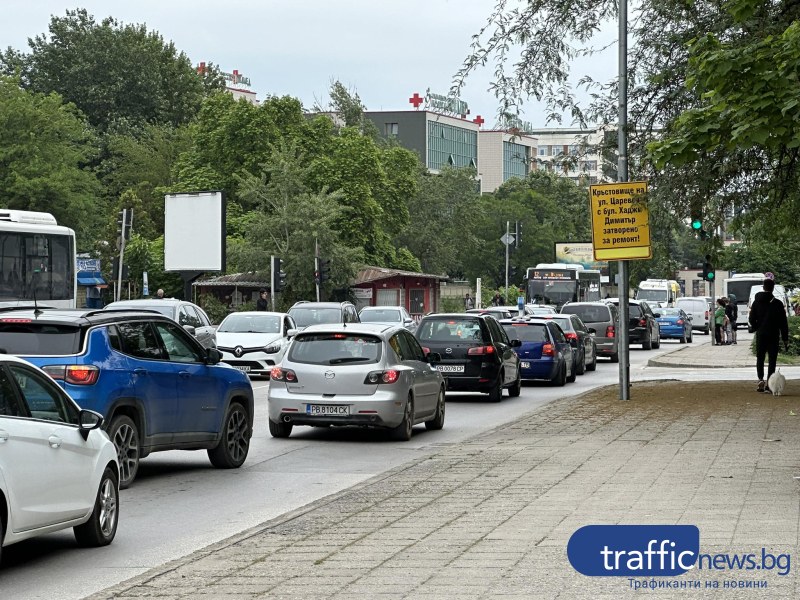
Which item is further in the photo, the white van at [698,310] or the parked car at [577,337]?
the white van at [698,310]

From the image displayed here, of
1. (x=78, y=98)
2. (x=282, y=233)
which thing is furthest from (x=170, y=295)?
(x=78, y=98)

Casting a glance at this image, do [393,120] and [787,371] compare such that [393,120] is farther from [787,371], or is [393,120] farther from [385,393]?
[385,393]

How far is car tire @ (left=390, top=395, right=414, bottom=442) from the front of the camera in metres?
18.5

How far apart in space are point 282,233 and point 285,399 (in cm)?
5404

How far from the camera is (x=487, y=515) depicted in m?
10.8

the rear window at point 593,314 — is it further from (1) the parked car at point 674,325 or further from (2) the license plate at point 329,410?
(2) the license plate at point 329,410

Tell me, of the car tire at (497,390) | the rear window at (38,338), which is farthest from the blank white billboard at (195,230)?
the rear window at (38,338)

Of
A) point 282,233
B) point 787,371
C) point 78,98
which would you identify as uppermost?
point 78,98

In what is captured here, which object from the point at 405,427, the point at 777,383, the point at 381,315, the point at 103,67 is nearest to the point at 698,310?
the point at 381,315

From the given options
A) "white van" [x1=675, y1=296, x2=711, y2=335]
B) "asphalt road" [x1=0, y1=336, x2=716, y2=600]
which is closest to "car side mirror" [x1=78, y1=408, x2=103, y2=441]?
"asphalt road" [x1=0, y1=336, x2=716, y2=600]

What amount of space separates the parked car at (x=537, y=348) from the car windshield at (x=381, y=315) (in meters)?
10.7

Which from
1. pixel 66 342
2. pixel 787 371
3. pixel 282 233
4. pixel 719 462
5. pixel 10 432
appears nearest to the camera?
pixel 10 432

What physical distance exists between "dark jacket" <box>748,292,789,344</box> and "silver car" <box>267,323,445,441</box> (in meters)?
8.04

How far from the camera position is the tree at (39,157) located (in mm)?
77625
